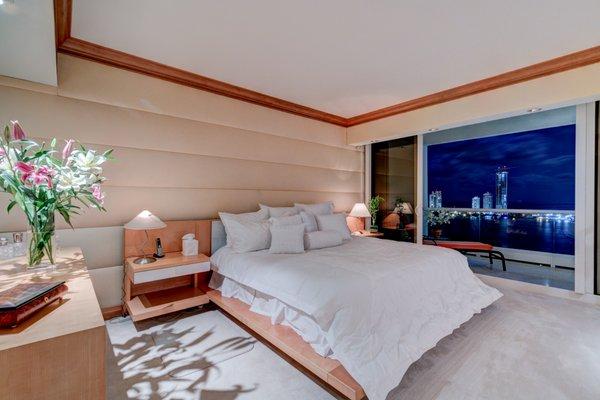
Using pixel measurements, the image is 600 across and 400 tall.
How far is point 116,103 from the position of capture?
2939 mm

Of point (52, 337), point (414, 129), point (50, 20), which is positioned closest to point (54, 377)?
point (52, 337)

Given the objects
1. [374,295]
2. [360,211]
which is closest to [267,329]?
[374,295]

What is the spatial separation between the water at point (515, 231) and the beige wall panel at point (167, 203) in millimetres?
3436

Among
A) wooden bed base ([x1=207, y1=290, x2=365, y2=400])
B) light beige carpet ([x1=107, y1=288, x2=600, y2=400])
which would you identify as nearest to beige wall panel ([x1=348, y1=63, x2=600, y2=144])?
light beige carpet ([x1=107, y1=288, x2=600, y2=400])

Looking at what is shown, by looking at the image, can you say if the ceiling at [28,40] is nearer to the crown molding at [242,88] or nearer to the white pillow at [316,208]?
the crown molding at [242,88]

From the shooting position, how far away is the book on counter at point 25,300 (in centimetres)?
90

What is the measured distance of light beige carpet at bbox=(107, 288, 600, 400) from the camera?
1.85 m

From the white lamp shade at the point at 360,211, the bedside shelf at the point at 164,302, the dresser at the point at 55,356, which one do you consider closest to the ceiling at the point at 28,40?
the dresser at the point at 55,356

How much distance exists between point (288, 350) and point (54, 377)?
146cm

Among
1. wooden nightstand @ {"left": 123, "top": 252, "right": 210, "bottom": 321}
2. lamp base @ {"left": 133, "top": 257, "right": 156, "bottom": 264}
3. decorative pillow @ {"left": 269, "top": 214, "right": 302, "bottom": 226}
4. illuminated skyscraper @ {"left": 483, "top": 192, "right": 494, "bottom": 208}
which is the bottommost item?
wooden nightstand @ {"left": 123, "top": 252, "right": 210, "bottom": 321}

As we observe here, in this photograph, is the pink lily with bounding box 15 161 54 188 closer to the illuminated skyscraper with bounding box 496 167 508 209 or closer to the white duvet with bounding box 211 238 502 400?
the white duvet with bounding box 211 238 502 400

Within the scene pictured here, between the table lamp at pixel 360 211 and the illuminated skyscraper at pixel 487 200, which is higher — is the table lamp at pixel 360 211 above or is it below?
below

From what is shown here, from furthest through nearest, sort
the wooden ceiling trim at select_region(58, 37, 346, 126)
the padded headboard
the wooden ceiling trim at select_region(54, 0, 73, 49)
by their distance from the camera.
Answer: the padded headboard
the wooden ceiling trim at select_region(58, 37, 346, 126)
the wooden ceiling trim at select_region(54, 0, 73, 49)

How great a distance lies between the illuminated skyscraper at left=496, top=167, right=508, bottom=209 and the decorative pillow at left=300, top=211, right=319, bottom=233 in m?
3.70
